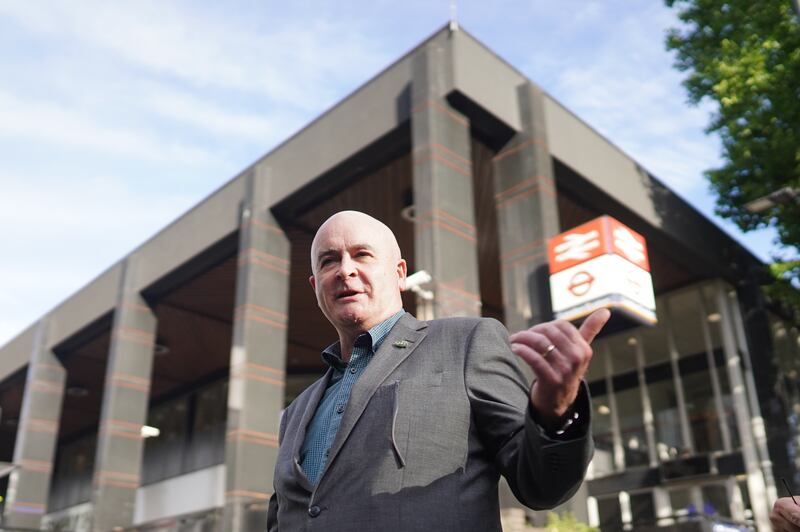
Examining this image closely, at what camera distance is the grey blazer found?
6.15 feet

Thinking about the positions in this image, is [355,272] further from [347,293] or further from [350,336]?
[350,336]

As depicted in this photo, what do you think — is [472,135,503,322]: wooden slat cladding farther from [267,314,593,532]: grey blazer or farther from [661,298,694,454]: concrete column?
[267,314,593,532]: grey blazer

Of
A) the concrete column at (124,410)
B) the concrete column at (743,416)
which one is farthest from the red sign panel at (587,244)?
the concrete column at (124,410)

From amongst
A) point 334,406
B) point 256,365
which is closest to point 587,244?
point 256,365

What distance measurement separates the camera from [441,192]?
604 inches

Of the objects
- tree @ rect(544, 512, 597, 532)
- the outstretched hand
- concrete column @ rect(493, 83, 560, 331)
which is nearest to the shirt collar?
the outstretched hand

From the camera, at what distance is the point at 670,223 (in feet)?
71.5

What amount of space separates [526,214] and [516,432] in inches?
572

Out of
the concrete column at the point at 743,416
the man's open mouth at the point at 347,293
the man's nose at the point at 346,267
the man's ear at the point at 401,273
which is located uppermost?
the concrete column at the point at 743,416

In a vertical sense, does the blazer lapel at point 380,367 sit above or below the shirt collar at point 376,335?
below

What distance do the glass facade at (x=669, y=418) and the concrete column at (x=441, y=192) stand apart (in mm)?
11407

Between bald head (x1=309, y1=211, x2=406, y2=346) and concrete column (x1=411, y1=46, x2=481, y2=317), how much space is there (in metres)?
11.7

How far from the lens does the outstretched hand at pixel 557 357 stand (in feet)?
5.40

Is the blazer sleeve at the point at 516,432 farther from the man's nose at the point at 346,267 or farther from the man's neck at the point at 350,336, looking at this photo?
the man's nose at the point at 346,267
